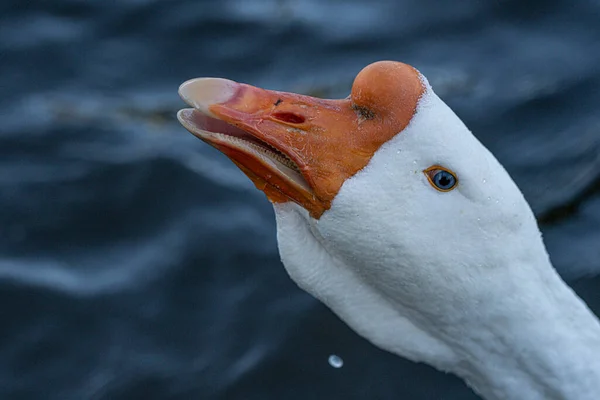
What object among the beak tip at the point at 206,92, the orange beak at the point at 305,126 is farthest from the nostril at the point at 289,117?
the beak tip at the point at 206,92

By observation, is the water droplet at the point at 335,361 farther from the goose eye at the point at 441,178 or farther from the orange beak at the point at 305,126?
the goose eye at the point at 441,178

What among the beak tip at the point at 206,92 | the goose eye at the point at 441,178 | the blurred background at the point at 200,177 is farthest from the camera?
the blurred background at the point at 200,177

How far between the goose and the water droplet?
94cm

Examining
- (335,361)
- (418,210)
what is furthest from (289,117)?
(335,361)

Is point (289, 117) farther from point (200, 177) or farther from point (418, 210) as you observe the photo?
point (200, 177)

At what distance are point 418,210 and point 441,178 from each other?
0.40ft

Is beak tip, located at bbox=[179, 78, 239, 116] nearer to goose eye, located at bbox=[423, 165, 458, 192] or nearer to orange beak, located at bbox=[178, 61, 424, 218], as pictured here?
orange beak, located at bbox=[178, 61, 424, 218]

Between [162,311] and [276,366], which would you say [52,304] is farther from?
[276,366]

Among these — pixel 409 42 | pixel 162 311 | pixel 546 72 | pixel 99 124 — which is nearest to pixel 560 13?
pixel 546 72

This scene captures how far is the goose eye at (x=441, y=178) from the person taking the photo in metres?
2.78

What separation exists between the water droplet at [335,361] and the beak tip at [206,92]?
1488mm

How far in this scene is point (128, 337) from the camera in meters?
4.09

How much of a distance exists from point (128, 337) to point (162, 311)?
0.21 metres

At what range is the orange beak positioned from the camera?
9.32ft
